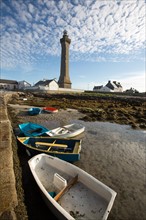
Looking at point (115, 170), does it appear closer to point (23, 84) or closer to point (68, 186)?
point (68, 186)

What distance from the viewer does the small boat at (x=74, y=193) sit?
12.6ft

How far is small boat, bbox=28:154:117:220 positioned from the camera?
12.6 feet

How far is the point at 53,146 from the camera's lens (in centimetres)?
756

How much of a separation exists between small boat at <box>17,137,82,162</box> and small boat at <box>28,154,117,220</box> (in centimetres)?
121

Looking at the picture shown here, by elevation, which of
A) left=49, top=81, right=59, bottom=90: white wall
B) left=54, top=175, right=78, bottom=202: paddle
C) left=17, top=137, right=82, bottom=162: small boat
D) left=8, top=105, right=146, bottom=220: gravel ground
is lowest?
left=8, top=105, right=146, bottom=220: gravel ground

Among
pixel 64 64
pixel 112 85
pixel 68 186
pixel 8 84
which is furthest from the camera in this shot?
pixel 112 85

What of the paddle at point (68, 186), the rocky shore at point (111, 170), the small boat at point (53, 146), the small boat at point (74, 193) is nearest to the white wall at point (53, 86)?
the rocky shore at point (111, 170)

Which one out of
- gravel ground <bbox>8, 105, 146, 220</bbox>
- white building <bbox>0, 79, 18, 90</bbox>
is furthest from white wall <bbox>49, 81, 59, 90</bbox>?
gravel ground <bbox>8, 105, 146, 220</bbox>


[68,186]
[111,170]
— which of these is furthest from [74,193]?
[111,170]

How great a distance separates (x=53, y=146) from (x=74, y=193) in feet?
10.9

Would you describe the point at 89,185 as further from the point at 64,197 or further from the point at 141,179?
the point at 141,179

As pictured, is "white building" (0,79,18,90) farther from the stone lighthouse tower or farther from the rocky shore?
the rocky shore

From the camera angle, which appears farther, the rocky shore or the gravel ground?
the gravel ground

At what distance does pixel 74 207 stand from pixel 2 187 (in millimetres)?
2163
